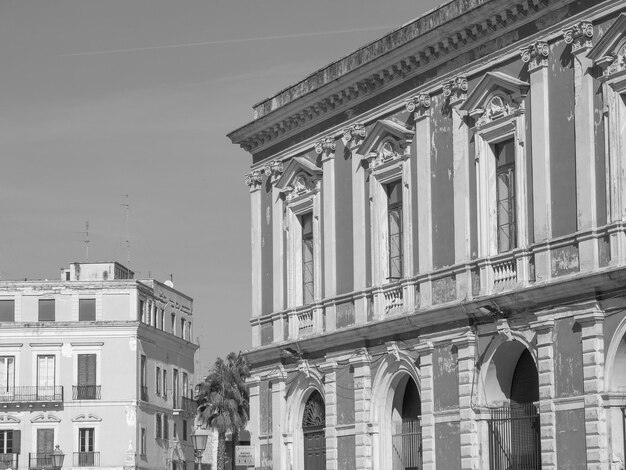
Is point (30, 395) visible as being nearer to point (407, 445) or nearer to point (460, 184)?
point (407, 445)

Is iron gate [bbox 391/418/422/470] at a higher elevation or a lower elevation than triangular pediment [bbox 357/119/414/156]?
lower

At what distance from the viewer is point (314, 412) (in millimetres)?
35844

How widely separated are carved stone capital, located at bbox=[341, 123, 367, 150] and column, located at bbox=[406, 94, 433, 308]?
2.36 m

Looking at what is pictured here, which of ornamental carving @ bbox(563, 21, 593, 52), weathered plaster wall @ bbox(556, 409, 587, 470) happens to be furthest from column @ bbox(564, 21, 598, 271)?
weathered plaster wall @ bbox(556, 409, 587, 470)

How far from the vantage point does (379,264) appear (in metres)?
32.8

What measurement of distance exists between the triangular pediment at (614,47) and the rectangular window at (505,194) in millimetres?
3305

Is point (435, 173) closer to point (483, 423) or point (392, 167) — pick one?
point (392, 167)

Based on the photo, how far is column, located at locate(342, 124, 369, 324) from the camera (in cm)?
3331

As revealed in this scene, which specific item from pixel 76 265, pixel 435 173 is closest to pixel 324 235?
pixel 435 173

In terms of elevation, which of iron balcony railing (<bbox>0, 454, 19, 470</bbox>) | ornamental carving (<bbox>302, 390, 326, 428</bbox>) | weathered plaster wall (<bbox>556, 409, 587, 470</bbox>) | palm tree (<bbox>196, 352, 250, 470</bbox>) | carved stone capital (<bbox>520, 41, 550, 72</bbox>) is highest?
carved stone capital (<bbox>520, 41, 550, 72</bbox>)

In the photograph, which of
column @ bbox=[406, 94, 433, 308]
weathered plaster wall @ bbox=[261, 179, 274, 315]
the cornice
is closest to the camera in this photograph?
the cornice

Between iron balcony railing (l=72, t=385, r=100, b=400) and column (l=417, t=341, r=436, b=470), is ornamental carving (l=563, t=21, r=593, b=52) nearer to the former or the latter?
column (l=417, t=341, r=436, b=470)

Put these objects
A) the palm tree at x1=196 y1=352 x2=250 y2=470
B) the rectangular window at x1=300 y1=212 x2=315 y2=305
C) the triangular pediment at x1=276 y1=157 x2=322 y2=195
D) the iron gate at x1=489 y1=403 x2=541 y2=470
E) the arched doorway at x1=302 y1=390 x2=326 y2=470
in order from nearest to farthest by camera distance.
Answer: the iron gate at x1=489 y1=403 x2=541 y2=470
the arched doorway at x1=302 y1=390 x2=326 y2=470
the triangular pediment at x1=276 y1=157 x2=322 y2=195
the rectangular window at x1=300 y1=212 x2=315 y2=305
the palm tree at x1=196 y1=352 x2=250 y2=470

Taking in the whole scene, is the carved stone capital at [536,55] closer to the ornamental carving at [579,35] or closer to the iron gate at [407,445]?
the ornamental carving at [579,35]
